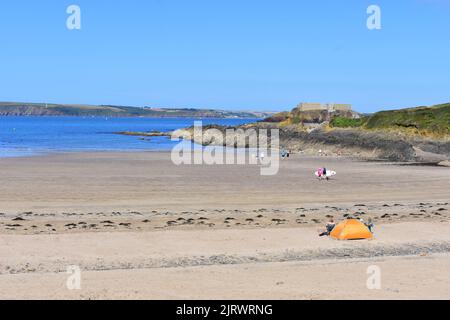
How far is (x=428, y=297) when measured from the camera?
1246cm

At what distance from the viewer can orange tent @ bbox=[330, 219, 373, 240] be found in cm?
1827

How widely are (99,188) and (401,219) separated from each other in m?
15.0

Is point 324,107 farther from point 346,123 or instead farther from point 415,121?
point 415,121

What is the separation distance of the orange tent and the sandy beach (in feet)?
0.97

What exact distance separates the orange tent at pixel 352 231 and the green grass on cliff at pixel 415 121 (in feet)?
166

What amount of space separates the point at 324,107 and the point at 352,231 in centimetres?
12338

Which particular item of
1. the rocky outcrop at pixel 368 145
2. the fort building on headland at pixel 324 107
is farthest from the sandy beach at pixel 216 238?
the fort building on headland at pixel 324 107

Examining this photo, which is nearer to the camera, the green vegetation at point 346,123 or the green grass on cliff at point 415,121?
the green grass on cliff at point 415,121

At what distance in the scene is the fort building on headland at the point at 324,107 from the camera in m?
134

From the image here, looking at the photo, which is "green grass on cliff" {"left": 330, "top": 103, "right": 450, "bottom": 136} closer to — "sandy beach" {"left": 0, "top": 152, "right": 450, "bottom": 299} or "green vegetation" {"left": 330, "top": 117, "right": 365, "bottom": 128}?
"green vegetation" {"left": 330, "top": 117, "right": 365, "bottom": 128}

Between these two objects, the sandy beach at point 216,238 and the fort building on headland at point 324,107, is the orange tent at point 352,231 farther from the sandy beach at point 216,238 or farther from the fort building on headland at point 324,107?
the fort building on headland at point 324,107

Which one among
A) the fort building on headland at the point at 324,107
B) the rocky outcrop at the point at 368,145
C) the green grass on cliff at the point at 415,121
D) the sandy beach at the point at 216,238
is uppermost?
the fort building on headland at the point at 324,107

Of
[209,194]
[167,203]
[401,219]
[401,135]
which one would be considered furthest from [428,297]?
[401,135]

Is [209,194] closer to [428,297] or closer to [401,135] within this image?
[428,297]
